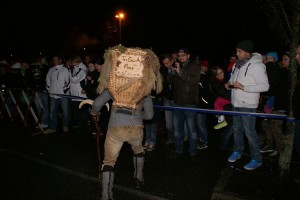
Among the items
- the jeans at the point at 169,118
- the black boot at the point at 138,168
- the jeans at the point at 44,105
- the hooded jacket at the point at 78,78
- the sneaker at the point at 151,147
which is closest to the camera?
the black boot at the point at 138,168

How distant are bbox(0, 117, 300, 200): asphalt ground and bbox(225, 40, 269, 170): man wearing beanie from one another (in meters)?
0.61

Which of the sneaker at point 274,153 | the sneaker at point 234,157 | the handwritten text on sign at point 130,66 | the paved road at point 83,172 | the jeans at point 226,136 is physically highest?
the handwritten text on sign at point 130,66

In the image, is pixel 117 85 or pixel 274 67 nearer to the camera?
pixel 117 85

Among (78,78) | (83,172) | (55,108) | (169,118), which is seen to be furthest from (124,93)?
(55,108)

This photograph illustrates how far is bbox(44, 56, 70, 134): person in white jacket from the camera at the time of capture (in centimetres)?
838

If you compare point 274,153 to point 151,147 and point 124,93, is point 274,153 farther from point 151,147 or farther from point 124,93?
point 124,93

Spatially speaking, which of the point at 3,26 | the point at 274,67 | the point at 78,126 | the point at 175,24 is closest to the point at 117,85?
the point at 274,67

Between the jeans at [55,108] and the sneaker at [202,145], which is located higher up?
the jeans at [55,108]

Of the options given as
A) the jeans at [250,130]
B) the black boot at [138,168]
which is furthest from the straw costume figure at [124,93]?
the jeans at [250,130]

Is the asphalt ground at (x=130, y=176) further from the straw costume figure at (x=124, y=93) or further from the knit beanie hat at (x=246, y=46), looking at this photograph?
the knit beanie hat at (x=246, y=46)

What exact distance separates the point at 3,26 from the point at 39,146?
101ft

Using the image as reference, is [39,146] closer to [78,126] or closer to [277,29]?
[78,126]

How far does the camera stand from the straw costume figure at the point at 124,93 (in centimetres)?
401

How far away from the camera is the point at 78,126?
9062 mm
